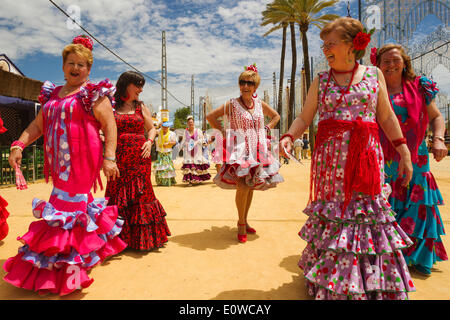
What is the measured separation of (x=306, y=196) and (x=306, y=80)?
539 inches

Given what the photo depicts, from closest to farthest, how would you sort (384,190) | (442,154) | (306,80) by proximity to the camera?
(384,190), (442,154), (306,80)

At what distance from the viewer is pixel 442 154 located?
2.90 metres

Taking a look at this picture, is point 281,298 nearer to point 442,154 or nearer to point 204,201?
point 442,154

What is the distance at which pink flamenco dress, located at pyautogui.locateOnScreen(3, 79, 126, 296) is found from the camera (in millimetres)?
2383

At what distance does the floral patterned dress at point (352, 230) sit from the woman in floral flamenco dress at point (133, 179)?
2.02 m

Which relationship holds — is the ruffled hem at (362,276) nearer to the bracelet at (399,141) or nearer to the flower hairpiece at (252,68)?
the bracelet at (399,141)

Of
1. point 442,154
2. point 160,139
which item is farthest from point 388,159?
point 160,139

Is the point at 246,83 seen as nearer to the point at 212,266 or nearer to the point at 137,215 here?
the point at 137,215

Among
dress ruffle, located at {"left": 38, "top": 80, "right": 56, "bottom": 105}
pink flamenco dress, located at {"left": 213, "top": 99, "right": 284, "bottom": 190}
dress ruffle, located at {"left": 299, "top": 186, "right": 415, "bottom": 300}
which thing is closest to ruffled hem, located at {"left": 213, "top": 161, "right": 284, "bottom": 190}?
pink flamenco dress, located at {"left": 213, "top": 99, "right": 284, "bottom": 190}

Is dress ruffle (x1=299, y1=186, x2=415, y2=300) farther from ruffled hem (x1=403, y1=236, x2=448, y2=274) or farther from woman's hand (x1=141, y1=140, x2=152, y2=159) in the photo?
woman's hand (x1=141, y1=140, x2=152, y2=159)

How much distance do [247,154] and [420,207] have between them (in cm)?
199

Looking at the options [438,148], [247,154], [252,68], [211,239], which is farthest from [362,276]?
[252,68]

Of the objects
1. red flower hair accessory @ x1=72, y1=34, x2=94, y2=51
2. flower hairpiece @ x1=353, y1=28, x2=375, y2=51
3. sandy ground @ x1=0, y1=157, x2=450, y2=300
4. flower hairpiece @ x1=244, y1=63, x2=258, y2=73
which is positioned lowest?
sandy ground @ x1=0, y1=157, x2=450, y2=300

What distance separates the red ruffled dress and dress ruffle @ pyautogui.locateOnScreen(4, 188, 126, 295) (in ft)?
2.89
